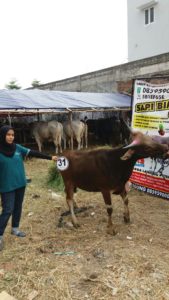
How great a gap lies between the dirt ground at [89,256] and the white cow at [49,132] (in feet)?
25.2

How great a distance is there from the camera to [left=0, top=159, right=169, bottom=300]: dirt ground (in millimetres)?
3357

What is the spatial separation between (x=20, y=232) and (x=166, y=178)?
2889 millimetres

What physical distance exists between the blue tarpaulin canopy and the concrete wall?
48.4 inches

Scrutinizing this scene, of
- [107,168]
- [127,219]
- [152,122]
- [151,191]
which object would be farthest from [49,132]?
[107,168]

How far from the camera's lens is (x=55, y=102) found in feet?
42.1

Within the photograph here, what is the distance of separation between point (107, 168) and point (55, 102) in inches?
337

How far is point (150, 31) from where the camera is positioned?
2180cm

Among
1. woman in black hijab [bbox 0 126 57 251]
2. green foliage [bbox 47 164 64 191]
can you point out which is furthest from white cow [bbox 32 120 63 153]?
woman in black hijab [bbox 0 126 57 251]

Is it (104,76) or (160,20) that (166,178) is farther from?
(160,20)

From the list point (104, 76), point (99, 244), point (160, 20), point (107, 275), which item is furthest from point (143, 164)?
point (160, 20)

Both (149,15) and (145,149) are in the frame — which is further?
(149,15)

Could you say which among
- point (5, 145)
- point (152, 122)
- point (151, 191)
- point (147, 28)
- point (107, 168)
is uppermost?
point (147, 28)

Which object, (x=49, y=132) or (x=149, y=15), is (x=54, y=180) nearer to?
(x=49, y=132)

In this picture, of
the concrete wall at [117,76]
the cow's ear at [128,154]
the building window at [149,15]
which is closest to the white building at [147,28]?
the building window at [149,15]
